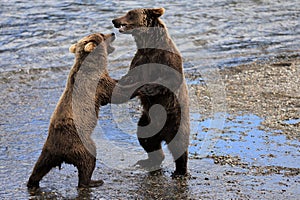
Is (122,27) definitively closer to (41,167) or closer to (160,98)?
(160,98)

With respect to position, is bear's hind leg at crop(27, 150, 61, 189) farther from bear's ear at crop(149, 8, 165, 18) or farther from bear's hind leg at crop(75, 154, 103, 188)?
bear's ear at crop(149, 8, 165, 18)

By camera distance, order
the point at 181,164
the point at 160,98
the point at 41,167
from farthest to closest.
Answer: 1. the point at 160,98
2. the point at 181,164
3. the point at 41,167

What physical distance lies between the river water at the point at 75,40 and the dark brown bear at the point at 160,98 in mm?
509

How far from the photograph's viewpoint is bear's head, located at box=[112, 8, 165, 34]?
691 cm

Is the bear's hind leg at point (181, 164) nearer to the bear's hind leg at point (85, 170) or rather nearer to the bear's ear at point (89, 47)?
the bear's hind leg at point (85, 170)

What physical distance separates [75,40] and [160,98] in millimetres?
7468

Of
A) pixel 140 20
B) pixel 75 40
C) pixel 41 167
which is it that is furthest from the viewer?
pixel 75 40

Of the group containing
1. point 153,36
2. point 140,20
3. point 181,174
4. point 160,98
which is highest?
point 140,20

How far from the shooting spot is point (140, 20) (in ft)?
22.9

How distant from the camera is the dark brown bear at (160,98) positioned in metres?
6.45

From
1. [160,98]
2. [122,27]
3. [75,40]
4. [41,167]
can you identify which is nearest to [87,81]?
[160,98]

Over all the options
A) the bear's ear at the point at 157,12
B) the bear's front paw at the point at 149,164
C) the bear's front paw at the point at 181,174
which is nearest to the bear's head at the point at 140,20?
the bear's ear at the point at 157,12

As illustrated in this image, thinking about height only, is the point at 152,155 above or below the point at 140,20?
below

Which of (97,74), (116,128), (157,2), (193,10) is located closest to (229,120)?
(116,128)
